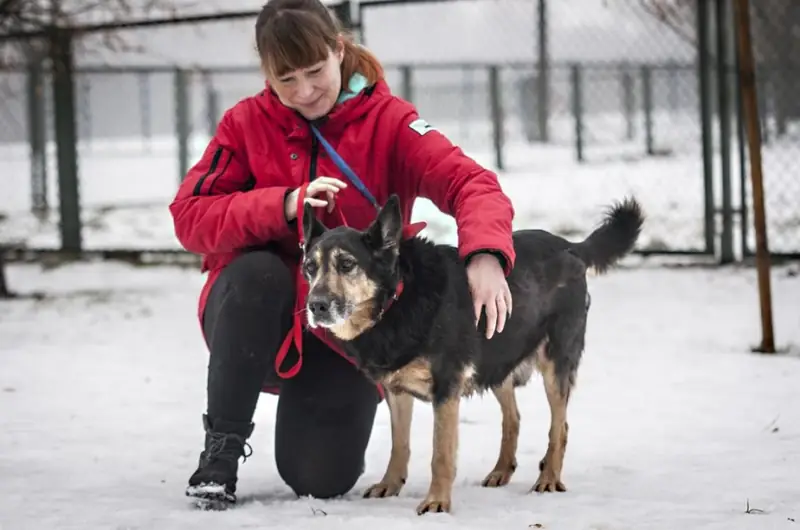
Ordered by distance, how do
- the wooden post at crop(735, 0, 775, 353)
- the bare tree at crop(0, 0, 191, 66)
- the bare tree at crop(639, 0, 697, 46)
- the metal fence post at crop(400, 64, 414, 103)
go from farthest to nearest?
the metal fence post at crop(400, 64, 414, 103) → the bare tree at crop(639, 0, 697, 46) → the bare tree at crop(0, 0, 191, 66) → the wooden post at crop(735, 0, 775, 353)

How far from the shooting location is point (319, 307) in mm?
2621

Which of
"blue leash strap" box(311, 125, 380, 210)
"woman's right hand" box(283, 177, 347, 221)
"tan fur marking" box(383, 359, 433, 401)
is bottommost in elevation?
"tan fur marking" box(383, 359, 433, 401)

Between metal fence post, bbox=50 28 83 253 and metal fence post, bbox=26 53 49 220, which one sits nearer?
metal fence post, bbox=50 28 83 253

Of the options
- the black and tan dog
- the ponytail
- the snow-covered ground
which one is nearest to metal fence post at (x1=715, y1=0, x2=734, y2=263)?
the snow-covered ground

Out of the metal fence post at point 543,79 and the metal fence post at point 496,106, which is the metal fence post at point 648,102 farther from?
the metal fence post at point 496,106

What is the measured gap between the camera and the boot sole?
2.79 m

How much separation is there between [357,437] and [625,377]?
191cm

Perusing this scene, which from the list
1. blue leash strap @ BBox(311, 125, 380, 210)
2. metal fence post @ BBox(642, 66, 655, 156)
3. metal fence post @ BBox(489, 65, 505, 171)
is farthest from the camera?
metal fence post @ BBox(642, 66, 655, 156)

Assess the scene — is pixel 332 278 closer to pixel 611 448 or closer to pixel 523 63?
pixel 611 448

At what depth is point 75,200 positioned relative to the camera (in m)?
9.00

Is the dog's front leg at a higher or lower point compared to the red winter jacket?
lower

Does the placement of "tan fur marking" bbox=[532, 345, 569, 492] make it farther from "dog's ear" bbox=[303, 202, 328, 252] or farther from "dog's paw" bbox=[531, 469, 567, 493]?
"dog's ear" bbox=[303, 202, 328, 252]

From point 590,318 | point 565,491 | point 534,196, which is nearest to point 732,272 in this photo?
point 590,318

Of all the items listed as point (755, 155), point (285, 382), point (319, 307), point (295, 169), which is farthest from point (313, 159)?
point (755, 155)
